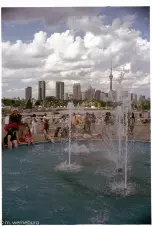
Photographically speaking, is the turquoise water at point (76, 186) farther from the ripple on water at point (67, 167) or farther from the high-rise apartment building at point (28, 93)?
the high-rise apartment building at point (28, 93)

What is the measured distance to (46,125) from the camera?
4.32m

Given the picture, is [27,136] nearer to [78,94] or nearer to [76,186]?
[78,94]

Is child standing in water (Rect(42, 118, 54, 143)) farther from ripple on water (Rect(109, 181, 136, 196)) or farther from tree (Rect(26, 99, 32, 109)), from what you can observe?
ripple on water (Rect(109, 181, 136, 196))

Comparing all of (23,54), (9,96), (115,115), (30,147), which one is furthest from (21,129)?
Result: (115,115)

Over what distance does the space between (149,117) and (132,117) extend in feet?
1.43

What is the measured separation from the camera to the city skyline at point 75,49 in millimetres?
3510

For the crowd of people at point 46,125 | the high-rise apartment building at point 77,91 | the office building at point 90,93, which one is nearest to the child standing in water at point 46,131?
the crowd of people at point 46,125

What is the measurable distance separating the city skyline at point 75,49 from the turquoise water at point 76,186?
2.95 feet

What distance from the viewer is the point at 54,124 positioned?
4.20 m

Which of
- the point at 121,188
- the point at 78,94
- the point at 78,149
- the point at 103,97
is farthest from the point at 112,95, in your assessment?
the point at 121,188

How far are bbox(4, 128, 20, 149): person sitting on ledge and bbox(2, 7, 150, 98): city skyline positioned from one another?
583 mm

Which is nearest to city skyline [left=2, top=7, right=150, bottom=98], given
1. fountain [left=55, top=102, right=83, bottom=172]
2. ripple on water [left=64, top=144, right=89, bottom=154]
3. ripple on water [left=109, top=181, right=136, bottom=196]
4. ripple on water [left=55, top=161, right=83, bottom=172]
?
fountain [left=55, top=102, right=83, bottom=172]

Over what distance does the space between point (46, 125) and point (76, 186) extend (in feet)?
3.74

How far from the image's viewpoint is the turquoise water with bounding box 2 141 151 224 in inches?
124
